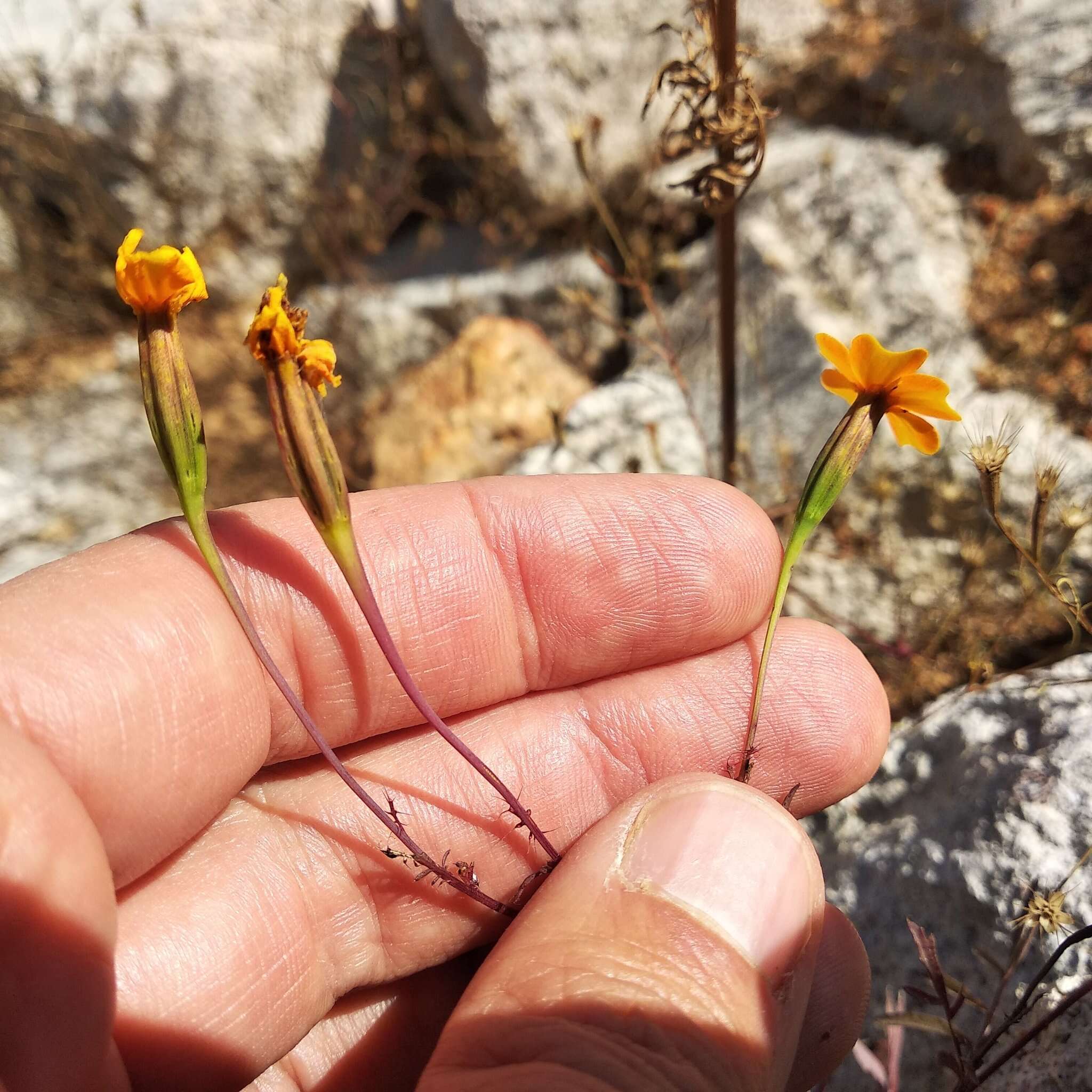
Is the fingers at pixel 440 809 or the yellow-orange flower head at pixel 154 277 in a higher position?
the yellow-orange flower head at pixel 154 277

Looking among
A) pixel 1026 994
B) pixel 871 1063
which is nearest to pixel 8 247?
pixel 871 1063

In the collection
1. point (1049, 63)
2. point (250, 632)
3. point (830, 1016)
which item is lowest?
point (830, 1016)

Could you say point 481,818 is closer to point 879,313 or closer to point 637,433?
point 637,433

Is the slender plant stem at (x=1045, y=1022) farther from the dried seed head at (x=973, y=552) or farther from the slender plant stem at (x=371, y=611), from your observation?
the dried seed head at (x=973, y=552)

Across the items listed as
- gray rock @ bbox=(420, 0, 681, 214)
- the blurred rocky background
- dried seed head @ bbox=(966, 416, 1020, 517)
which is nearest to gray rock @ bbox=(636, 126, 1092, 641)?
the blurred rocky background

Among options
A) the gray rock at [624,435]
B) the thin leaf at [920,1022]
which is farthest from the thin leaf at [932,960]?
the gray rock at [624,435]

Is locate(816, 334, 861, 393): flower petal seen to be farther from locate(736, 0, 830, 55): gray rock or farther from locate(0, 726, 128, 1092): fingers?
locate(736, 0, 830, 55): gray rock

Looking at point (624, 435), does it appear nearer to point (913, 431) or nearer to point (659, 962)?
point (913, 431)
